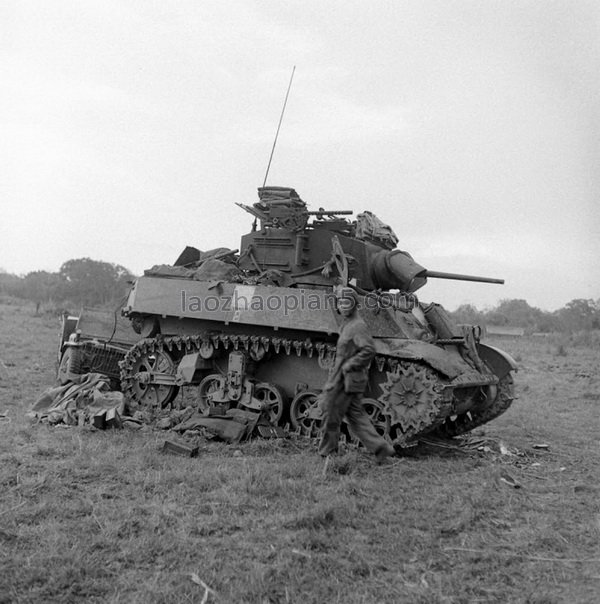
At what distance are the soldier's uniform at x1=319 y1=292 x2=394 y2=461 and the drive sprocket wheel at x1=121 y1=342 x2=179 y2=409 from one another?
11.0ft

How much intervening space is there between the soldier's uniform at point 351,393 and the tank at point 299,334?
619 mm

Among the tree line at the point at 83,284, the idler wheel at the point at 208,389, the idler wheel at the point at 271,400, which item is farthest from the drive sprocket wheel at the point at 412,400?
the tree line at the point at 83,284

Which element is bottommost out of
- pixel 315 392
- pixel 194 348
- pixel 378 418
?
pixel 378 418

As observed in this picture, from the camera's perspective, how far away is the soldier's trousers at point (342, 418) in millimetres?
7566

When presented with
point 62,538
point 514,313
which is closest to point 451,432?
point 62,538

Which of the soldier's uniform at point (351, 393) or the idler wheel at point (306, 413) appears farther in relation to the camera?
the idler wheel at point (306, 413)

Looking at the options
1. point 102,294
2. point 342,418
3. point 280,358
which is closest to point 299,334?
point 280,358

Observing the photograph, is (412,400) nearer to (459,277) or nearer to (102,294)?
(459,277)

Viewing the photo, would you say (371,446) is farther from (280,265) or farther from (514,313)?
(514,313)

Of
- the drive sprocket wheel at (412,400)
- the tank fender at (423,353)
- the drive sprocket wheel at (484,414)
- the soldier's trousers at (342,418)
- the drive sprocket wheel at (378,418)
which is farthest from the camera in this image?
the drive sprocket wheel at (484,414)

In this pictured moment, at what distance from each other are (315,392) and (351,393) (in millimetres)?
1596

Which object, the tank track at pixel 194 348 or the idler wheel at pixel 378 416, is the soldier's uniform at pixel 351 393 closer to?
the idler wheel at pixel 378 416

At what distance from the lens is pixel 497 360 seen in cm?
1000

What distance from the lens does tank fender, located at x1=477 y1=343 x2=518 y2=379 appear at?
988cm
